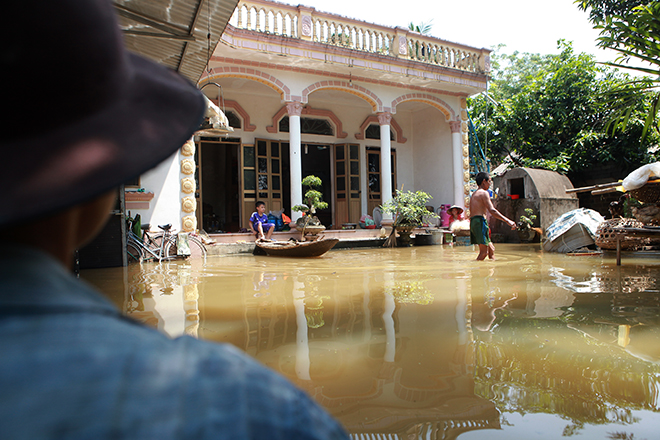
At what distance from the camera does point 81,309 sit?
1.51 ft

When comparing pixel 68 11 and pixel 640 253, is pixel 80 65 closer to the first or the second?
pixel 68 11

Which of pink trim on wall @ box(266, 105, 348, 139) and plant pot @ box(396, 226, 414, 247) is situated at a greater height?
pink trim on wall @ box(266, 105, 348, 139)

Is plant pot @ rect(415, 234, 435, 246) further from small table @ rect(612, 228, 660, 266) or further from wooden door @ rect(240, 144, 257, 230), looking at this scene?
small table @ rect(612, 228, 660, 266)

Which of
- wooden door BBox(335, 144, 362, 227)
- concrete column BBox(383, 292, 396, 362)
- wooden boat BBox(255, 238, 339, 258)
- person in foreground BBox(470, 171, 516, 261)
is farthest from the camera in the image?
wooden door BBox(335, 144, 362, 227)

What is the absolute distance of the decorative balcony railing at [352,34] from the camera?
10.4 meters

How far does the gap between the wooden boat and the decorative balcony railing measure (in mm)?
5038

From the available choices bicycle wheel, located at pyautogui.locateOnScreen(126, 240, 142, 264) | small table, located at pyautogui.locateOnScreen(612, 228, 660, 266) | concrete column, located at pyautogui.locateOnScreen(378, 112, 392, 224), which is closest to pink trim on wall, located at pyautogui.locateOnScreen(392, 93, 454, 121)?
concrete column, located at pyautogui.locateOnScreen(378, 112, 392, 224)

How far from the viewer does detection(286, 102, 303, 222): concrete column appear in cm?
1099

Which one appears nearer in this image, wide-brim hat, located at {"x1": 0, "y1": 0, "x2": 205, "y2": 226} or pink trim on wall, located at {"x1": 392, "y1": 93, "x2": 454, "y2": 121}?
wide-brim hat, located at {"x1": 0, "y1": 0, "x2": 205, "y2": 226}

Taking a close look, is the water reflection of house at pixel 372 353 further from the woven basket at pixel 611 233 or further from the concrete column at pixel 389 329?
the woven basket at pixel 611 233

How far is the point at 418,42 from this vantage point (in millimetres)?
12484

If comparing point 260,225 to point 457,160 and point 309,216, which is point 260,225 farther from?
point 457,160

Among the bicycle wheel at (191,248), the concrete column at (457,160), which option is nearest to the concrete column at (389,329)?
the bicycle wheel at (191,248)

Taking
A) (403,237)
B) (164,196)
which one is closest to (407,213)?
(403,237)
